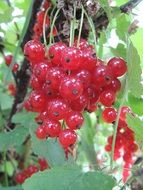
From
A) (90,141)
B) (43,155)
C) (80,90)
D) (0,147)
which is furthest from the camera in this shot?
(90,141)

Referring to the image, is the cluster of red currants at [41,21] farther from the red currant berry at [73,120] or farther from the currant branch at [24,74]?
the red currant berry at [73,120]

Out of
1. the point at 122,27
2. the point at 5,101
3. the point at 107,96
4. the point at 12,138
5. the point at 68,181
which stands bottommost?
the point at 5,101

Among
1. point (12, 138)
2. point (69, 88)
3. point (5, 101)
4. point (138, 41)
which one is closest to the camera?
Answer: point (69, 88)

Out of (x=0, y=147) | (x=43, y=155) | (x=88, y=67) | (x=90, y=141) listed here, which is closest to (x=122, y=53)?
(x=88, y=67)

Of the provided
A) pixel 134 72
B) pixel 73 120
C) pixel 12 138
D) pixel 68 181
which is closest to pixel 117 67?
pixel 134 72

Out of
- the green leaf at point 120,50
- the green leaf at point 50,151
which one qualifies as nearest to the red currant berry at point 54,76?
the green leaf at point 120,50

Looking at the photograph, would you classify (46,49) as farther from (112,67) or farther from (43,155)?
(43,155)

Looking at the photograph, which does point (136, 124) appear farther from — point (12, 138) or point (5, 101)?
point (5, 101)
